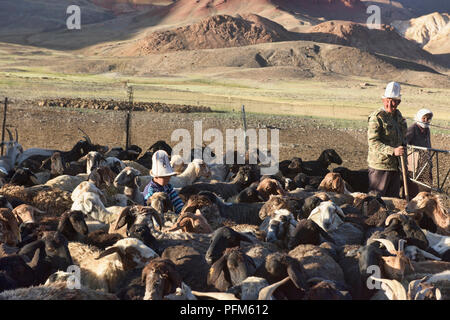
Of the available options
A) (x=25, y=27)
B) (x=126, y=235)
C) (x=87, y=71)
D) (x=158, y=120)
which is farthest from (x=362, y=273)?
(x=25, y=27)

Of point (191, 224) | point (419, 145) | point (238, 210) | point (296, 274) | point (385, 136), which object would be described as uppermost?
point (385, 136)

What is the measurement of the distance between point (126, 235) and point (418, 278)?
2482mm

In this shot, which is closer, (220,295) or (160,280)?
(220,295)

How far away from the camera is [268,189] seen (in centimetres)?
802

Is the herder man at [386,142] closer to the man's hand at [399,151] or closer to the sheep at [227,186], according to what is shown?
the man's hand at [399,151]

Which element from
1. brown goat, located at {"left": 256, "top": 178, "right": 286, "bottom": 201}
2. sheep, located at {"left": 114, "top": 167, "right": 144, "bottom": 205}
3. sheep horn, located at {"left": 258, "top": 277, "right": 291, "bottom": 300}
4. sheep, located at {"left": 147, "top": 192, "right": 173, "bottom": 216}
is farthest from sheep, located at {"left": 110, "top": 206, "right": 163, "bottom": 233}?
brown goat, located at {"left": 256, "top": 178, "right": 286, "bottom": 201}

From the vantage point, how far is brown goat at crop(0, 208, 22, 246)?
5531 millimetres

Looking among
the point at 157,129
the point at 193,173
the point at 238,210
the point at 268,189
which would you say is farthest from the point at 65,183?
the point at 157,129

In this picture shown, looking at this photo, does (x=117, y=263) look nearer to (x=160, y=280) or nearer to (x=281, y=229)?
(x=160, y=280)

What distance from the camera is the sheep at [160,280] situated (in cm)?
404

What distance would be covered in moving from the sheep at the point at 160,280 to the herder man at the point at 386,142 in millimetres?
4322

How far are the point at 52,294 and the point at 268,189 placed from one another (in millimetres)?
4486

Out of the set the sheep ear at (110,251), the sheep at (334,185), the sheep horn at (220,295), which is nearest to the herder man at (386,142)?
the sheep at (334,185)

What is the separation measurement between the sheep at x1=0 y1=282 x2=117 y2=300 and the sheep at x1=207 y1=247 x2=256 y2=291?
0.77 meters
